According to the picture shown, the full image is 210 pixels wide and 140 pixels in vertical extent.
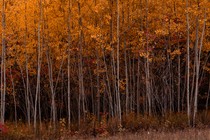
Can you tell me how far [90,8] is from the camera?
16172 mm

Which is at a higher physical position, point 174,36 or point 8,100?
point 174,36

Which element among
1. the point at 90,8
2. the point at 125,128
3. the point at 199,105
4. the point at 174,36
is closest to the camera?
the point at 125,128

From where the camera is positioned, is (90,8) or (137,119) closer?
(137,119)

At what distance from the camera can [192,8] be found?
14.6 metres

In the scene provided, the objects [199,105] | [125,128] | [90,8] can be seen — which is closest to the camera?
[125,128]

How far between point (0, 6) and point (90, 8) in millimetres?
4193

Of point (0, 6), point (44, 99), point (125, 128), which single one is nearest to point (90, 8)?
point (0, 6)

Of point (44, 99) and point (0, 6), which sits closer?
point (0, 6)

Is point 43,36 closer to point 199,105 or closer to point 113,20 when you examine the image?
point 113,20

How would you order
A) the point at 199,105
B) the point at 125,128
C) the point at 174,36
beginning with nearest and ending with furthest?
the point at 125,128 → the point at 174,36 → the point at 199,105

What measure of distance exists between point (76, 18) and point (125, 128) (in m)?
5.34

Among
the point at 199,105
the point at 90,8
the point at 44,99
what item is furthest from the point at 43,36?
the point at 199,105

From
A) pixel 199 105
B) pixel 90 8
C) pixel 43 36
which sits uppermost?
pixel 90 8

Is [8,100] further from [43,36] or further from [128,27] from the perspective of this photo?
[128,27]
